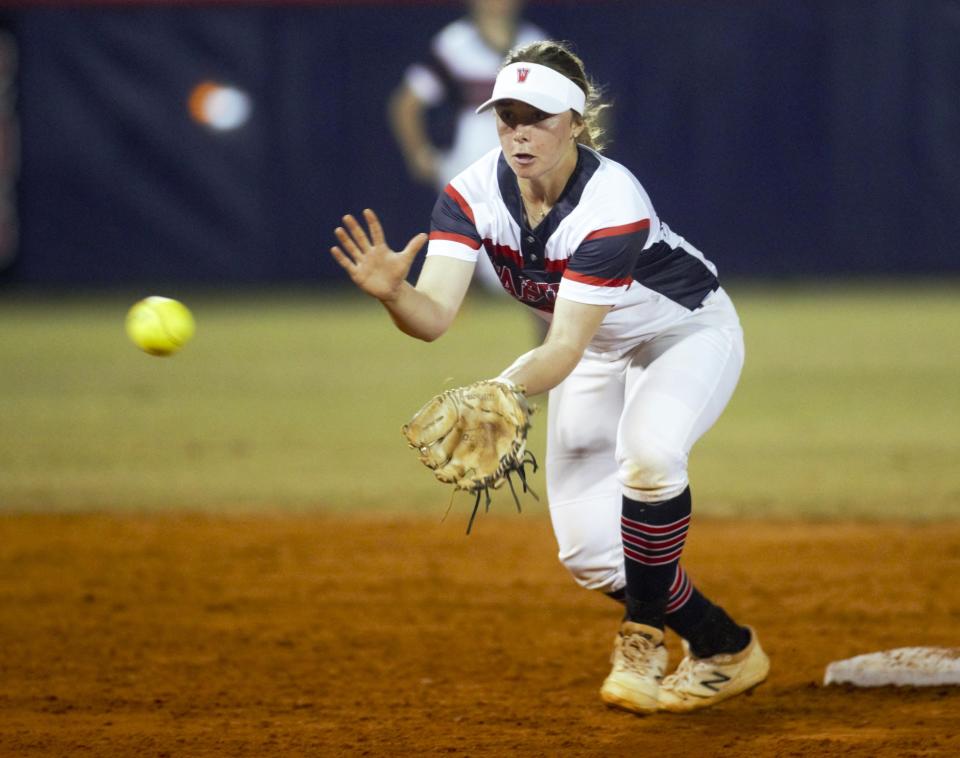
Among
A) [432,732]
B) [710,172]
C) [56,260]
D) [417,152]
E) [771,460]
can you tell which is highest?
Result: [710,172]

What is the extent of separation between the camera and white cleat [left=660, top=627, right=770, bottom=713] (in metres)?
3.86

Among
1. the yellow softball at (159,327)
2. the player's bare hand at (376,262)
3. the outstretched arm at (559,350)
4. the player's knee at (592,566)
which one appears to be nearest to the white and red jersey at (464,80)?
the yellow softball at (159,327)

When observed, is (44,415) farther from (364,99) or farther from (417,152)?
(364,99)

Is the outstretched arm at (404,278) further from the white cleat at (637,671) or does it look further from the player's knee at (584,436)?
the white cleat at (637,671)

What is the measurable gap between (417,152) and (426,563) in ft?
20.7

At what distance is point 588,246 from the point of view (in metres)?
3.44

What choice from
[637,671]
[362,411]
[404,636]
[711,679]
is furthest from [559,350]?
[362,411]

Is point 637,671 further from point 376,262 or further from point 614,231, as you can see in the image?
point 376,262

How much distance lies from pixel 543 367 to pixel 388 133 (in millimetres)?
11676

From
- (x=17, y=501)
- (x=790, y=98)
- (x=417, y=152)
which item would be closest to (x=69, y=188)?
(x=417, y=152)

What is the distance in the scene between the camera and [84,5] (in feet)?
46.4

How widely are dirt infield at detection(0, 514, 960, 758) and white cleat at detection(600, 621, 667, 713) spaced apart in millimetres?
69

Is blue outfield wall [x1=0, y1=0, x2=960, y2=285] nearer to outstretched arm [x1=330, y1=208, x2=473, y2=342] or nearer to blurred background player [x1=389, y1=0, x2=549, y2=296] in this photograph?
blurred background player [x1=389, y1=0, x2=549, y2=296]

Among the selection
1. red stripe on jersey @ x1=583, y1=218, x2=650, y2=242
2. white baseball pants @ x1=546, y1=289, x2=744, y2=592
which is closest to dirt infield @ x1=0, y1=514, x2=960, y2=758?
white baseball pants @ x1=546, y1=289, x2=744, y2=592
